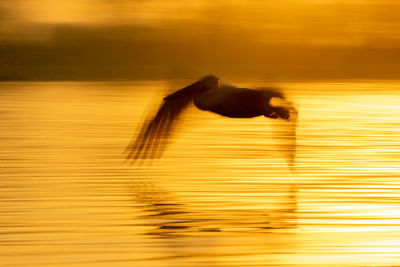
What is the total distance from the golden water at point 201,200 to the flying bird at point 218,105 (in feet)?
0.61

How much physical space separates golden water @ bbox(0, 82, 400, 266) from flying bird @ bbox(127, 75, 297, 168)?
19cm

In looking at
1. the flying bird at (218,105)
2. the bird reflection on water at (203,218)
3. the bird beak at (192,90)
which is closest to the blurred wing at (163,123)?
the flying bird at (218,105)

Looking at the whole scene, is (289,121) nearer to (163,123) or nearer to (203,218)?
(163,123)

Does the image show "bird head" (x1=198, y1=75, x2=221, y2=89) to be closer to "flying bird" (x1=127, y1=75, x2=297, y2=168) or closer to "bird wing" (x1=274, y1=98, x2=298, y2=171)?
"flying bird" (x1=127, y1=75, x2=297, y2=168)

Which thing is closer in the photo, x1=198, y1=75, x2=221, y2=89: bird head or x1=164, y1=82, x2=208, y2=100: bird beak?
x1=164, y1=82, x2=208, y2=100: bird beak

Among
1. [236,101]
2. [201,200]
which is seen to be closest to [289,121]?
[236,101]

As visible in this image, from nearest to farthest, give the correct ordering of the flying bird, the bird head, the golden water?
the golden water → the flying bird → the bird head

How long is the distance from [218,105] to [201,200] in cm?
179

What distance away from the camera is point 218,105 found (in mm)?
9133

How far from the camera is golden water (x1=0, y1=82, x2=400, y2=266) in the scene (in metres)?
5.82

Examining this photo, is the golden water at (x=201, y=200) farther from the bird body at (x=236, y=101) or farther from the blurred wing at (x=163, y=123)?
the bird body at (x=236, y=101)

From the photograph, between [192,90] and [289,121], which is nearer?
[289,121]

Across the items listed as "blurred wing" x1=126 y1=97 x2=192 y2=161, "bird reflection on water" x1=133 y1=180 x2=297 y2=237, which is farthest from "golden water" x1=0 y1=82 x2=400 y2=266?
"blurred wing" x1=126 y1=97 x2=192 y2=161

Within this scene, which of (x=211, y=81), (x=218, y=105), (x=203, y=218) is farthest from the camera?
(x=211, y=81)
